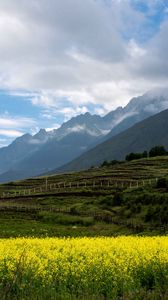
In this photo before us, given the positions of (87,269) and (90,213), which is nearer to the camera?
(87,269)

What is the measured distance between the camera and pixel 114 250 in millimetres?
23250

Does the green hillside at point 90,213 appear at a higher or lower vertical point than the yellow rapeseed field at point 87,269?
lower

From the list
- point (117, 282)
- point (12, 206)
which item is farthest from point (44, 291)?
point (12, 206)

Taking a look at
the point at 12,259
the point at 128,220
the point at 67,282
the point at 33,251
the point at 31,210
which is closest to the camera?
the point at 67,282

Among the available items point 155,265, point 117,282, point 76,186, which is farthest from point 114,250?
point 76,186

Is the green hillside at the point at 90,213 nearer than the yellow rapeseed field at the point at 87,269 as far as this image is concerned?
No

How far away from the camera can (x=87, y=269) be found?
65.7 feet

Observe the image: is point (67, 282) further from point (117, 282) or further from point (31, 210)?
point (31, 210)

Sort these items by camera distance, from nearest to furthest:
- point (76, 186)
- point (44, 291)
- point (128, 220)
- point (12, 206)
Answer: point (44, 291) → point (128, 220) → point (12, 206) → point (76, 186)

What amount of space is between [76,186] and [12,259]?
115373mm

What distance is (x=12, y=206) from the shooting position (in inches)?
3841

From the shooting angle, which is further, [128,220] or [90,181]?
[90,181]

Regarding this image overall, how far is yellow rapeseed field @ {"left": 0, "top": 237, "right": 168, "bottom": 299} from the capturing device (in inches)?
695

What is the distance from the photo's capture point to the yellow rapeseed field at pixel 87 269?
57.9 feet
